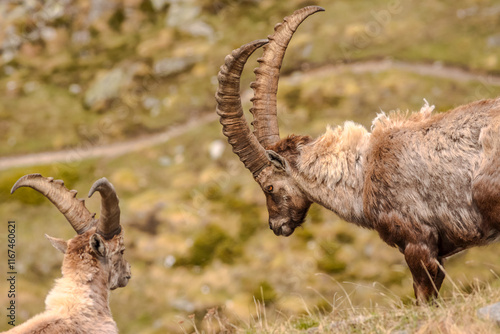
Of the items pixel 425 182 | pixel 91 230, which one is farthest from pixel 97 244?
pixel 425 182

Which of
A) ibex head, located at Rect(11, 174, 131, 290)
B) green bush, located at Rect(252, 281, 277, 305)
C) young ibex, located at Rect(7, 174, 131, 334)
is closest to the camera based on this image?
young ibex, located at Rect(7, 174, 131, 334)

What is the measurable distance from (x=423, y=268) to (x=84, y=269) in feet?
22.6

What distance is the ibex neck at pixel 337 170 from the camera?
504 inches

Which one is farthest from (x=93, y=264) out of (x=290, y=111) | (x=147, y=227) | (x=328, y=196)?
(x=290, y=111)

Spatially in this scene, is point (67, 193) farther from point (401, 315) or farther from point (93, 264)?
point (401, 315)

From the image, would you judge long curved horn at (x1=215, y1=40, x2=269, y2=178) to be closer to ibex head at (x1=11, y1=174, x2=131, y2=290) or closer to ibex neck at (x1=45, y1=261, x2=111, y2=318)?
ibex head at (x1=11, y1=174, x2=131, y2=290)

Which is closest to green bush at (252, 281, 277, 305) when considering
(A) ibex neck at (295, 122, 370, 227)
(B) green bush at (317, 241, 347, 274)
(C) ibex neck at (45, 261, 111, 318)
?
(B) green bush at (317, 241, 347, 274)

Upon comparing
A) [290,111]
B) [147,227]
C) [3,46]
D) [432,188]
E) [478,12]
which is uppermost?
[3,46]

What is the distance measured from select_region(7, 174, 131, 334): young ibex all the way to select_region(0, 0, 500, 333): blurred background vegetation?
14.9 meters

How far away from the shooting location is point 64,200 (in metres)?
12.9

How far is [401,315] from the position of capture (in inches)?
422

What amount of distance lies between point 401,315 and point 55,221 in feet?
136

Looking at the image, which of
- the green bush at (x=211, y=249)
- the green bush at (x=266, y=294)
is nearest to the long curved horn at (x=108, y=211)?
the green bush at (x=266, y=294)

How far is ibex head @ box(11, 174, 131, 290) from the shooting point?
12.3 metres
